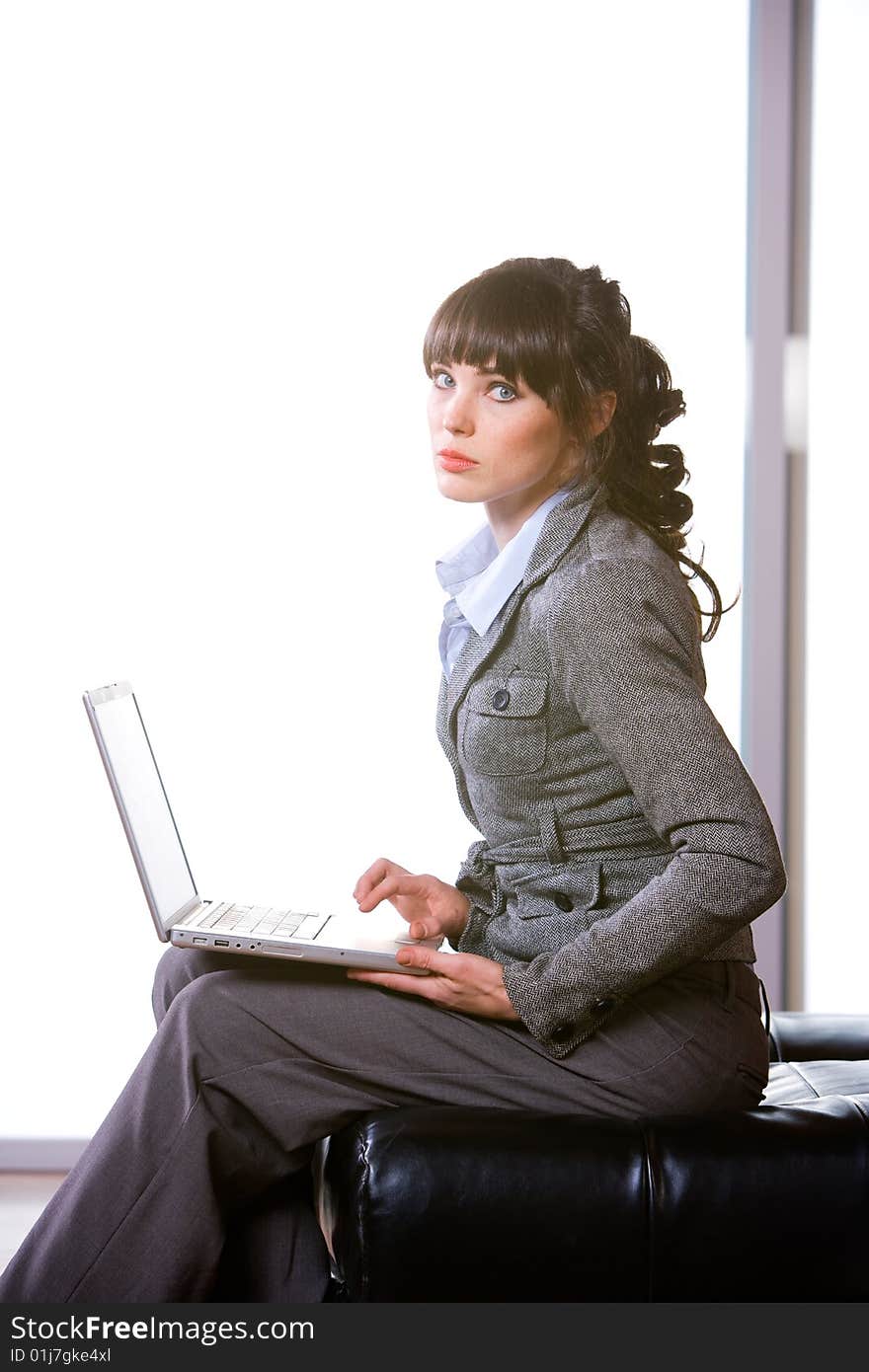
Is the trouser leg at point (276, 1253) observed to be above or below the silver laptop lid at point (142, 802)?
below

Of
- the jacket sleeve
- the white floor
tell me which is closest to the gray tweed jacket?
the jacket sleeve

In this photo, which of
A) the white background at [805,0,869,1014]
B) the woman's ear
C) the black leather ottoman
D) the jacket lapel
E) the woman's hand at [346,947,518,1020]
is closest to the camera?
the black leather ottoman

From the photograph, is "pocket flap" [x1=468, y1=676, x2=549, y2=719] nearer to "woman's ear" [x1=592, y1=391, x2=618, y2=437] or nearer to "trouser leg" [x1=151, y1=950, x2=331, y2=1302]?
"woman's ear" [x1=592, y1=391, x2=618, y2=437]

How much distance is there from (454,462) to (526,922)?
0.56 m

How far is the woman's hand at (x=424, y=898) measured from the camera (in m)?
1.76

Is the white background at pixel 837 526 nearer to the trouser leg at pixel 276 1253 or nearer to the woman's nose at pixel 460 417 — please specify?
the woman's nose at pixel 460 417

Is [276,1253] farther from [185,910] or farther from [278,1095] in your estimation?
[185,910]

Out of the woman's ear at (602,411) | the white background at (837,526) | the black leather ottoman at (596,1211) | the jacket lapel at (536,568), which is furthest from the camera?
the white background at (837,526)

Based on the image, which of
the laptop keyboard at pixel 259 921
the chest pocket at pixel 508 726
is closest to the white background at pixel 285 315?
the laptop keyboard at pixel 259 921

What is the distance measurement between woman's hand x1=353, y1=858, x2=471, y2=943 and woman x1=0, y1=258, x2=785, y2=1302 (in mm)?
46

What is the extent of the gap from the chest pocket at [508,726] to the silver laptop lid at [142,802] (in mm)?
390

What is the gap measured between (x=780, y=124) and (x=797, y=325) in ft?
1.33

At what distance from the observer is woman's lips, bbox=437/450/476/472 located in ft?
5.50

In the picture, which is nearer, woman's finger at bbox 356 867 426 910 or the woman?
the woman
